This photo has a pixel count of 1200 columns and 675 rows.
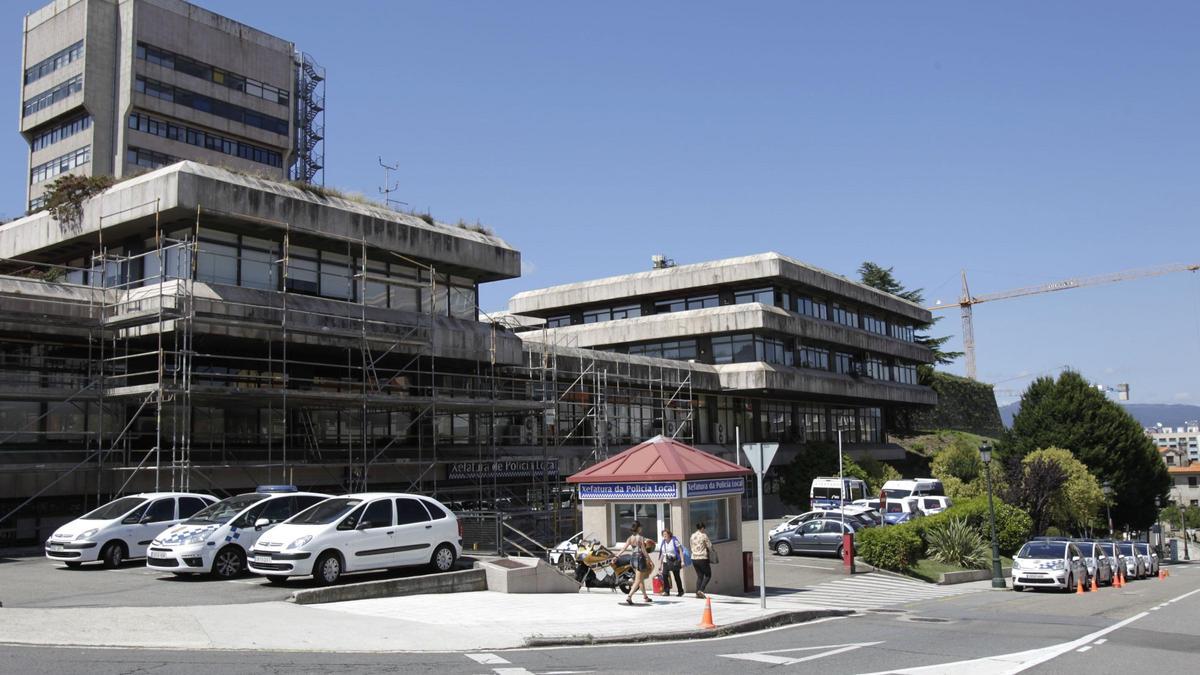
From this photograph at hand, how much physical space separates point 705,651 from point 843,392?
157ft

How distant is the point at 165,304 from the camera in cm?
2506

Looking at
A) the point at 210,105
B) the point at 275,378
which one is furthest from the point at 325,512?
the point at 210,105

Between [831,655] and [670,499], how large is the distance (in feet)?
24.9

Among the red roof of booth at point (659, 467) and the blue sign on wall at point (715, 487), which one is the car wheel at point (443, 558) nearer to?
the red roof of booth at point (659, 467)

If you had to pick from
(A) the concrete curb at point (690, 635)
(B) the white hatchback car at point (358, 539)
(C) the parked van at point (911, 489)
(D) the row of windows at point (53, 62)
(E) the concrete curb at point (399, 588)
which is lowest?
(A) the concrete curb at point (690, 635)

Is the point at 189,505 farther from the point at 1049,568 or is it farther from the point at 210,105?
the point at 210,105

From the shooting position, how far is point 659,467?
20.7 metres

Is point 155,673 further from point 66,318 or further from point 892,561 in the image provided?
point 892,561

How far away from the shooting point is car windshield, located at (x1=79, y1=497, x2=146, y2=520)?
20359mm

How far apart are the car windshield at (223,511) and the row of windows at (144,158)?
51.2 meters

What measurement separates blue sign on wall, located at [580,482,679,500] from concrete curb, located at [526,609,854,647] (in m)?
3.71

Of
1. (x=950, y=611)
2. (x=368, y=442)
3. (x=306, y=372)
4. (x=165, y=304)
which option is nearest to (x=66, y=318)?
(x=165, y=304)

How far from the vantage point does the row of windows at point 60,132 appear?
64.4 m

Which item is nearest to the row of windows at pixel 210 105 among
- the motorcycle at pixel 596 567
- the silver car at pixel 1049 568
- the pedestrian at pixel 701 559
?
the motorcycle at pixel 596 567
